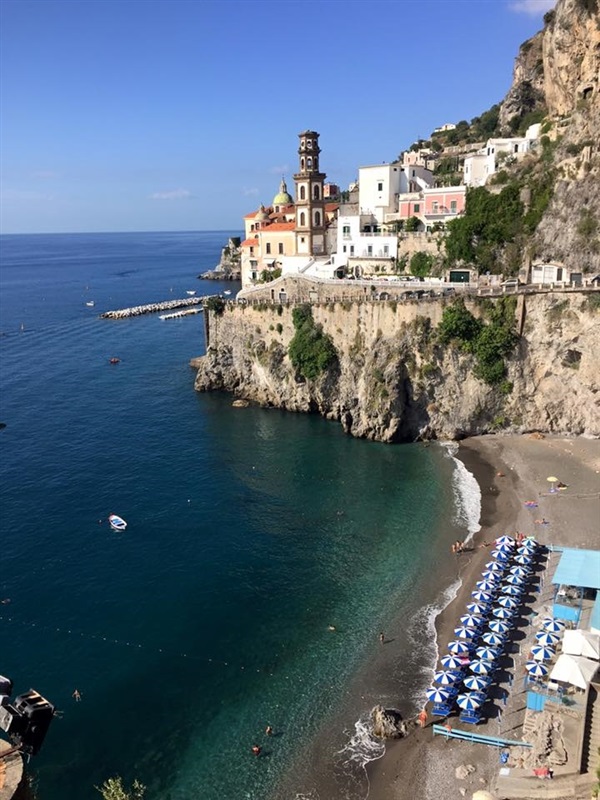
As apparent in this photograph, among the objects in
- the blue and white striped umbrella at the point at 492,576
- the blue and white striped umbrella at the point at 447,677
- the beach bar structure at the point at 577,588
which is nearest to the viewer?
the blue and white striped umbrella at the point at 447,677

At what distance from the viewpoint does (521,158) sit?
62000mm

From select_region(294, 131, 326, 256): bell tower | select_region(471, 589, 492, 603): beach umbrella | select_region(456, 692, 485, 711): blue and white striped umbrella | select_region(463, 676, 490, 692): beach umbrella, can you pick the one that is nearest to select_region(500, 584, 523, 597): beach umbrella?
select_region(471, 589, 492, 603): beach umbrella

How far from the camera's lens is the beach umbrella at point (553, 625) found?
90.1 feet

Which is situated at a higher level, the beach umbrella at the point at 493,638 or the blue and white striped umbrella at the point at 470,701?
the beach umbrella at the point at 493,638

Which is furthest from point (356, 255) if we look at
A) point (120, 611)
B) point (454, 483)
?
point (120, 611)

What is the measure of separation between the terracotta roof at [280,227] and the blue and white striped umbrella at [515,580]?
5223cm

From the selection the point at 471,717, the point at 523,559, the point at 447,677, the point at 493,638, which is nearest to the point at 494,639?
the point at 493,638

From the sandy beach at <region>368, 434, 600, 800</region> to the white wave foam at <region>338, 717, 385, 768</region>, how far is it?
0.35 metres

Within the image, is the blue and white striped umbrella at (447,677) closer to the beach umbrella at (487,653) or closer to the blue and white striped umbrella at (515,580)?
the beach umbrella at (487,653)

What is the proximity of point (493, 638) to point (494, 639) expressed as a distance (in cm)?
6

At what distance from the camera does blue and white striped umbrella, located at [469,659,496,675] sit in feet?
83.8

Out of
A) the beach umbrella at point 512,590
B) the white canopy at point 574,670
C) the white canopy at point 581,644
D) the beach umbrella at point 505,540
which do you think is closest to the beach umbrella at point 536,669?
the white canopy at point 574,670

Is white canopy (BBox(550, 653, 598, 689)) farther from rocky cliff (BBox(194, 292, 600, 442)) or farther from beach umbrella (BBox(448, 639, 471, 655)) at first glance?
rocky cliff (BBox(194, 292, 600, 442))

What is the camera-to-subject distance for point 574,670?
2336 cm
